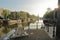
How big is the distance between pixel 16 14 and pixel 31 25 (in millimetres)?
326

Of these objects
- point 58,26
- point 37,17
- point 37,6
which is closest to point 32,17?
point 37,17

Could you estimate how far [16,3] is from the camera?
5.02 ft

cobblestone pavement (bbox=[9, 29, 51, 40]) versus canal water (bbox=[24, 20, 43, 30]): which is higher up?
canal water (bbox=[24, 20, 43, 30])

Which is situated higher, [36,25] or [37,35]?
[36,25]

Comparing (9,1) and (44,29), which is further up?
→ (9,1)

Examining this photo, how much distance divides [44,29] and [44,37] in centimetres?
13

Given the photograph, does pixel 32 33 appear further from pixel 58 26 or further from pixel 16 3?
pixel 58 26

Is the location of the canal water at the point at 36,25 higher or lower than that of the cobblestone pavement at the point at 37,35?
higher

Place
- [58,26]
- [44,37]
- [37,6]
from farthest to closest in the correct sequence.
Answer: [44,37] → [37,6] → [58,26]

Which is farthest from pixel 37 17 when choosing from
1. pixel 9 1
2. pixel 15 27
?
pixel 9 1

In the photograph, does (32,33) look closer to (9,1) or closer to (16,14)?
(16,14)

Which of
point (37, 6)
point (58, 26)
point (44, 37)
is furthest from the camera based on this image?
point (44, 37)

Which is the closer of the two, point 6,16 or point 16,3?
point 6,16

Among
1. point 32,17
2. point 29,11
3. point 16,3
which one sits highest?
point 16,3
